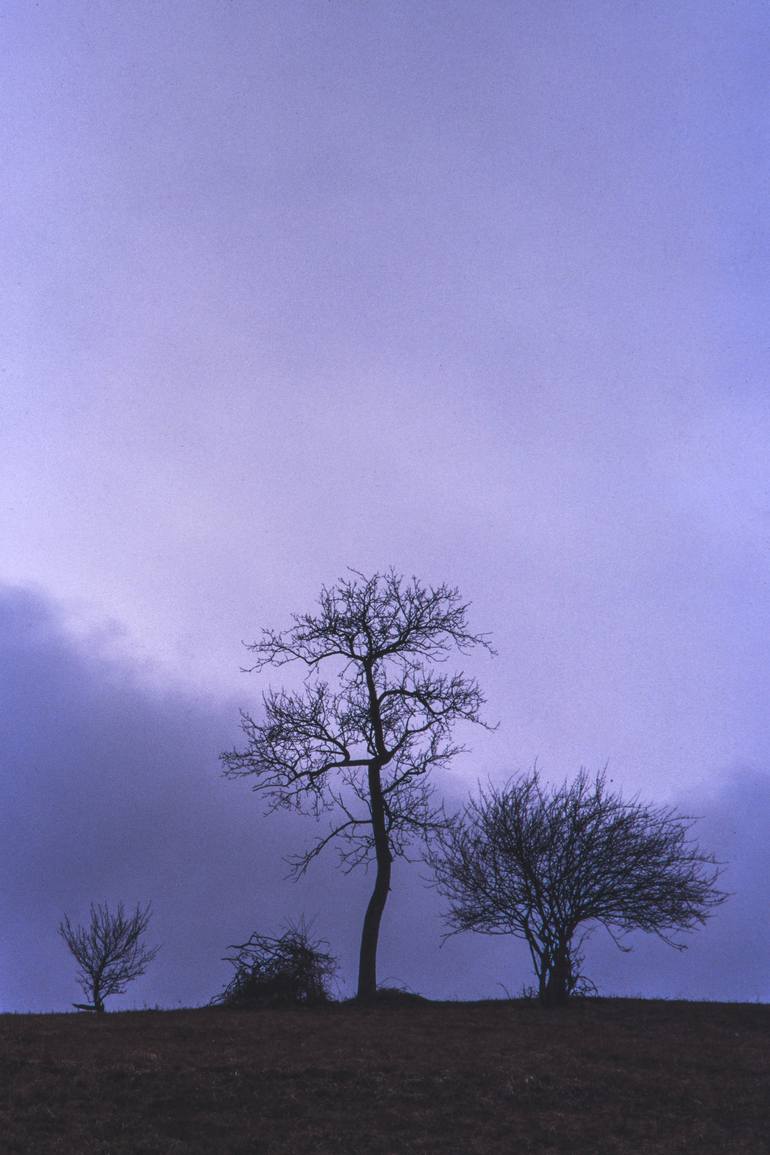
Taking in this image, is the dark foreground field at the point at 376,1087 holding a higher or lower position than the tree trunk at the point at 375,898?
lower

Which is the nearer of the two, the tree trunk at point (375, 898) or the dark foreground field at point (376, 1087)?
the dark foreground field at point (376, 1087)

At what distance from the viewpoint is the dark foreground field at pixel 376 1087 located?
10055 millimetres

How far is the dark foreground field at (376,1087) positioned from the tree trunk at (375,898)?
3887 millimetres

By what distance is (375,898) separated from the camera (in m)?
21.3

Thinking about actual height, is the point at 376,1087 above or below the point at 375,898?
below

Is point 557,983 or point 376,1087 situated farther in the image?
point 557,983

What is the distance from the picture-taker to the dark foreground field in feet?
33.0

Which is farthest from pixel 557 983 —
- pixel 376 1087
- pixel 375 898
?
pixel 376 1087

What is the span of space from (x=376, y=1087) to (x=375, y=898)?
9553 millimetres

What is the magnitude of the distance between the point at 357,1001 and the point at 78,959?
62.3 ft

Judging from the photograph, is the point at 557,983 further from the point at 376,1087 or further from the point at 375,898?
the point at 376,1087

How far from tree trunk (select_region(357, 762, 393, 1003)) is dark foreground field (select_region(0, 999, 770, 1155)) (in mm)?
3887

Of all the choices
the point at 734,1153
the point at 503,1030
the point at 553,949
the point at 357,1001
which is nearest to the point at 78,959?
the point at 357,1001

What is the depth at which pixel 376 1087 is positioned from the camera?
38.7 feet
